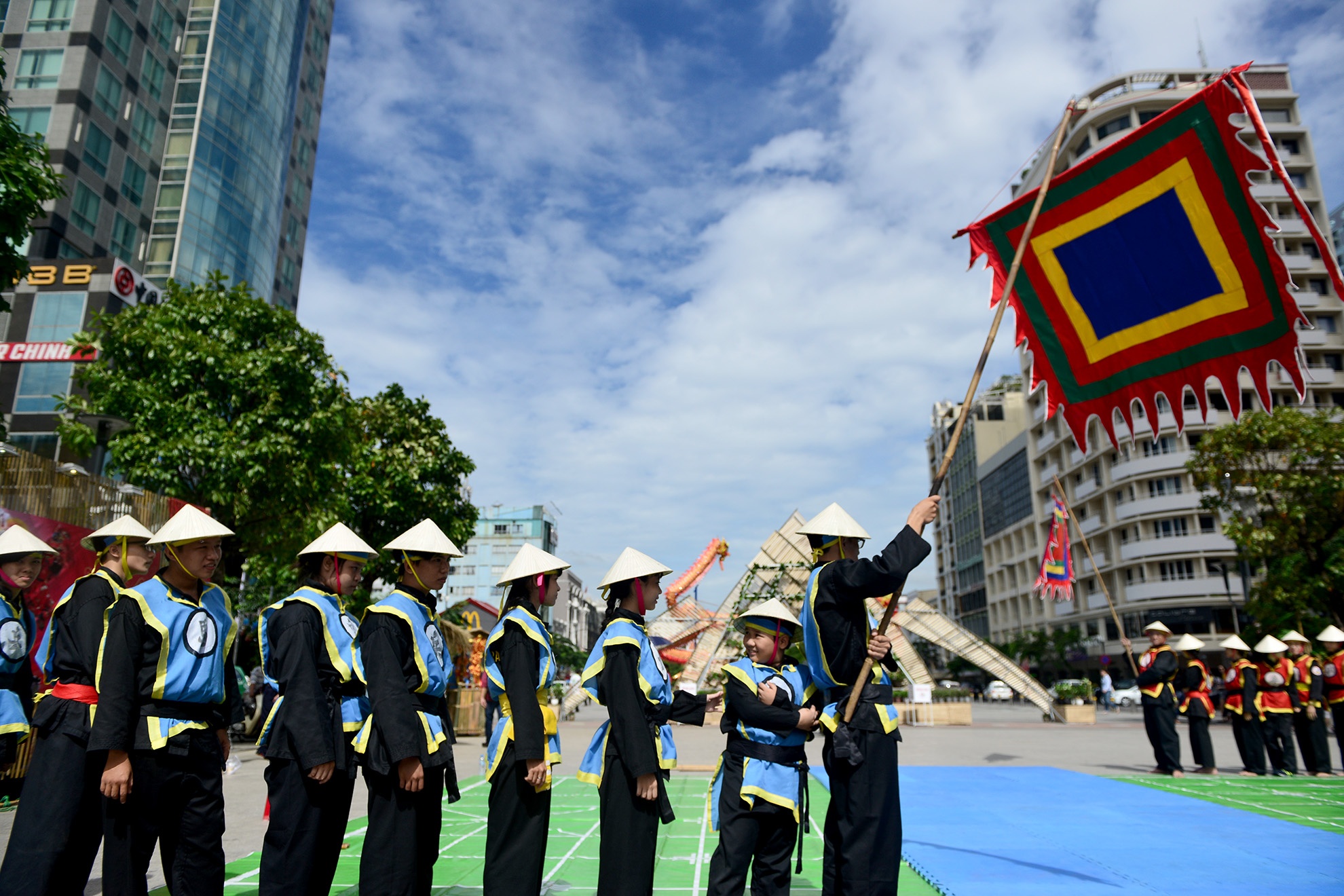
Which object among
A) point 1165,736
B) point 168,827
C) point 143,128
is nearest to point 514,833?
point 168,827

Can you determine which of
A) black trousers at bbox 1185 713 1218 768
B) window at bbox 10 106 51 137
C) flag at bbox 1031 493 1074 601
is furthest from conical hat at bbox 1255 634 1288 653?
window at bbox 10 106 51 137

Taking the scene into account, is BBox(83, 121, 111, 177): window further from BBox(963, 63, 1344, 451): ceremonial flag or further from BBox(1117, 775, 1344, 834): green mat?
BBox(1117, 775, 1344, 834): green mat

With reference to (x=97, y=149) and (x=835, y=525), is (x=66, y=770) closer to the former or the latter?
(x=835, y=525)

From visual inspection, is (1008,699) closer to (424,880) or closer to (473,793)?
(473,793)

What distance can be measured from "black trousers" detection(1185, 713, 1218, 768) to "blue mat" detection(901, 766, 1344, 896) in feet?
10.00

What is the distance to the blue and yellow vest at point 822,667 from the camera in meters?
4.67

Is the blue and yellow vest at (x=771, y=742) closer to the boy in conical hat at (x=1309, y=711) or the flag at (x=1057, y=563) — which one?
the boy in conical hat at (x=1309, y=711)

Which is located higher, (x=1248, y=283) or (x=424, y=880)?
(x=1248, y=283)

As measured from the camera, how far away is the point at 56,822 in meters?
4.21

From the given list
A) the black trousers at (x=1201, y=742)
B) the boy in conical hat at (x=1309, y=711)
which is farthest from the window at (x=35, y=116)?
the boy in conical hat at (x=1309, y=711)

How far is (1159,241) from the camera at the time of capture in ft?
23.2

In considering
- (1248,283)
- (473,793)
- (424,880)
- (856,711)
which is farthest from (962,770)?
(424,880)

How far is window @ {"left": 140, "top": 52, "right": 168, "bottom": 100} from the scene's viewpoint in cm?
3862

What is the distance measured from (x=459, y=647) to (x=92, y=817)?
16634 millimetres
